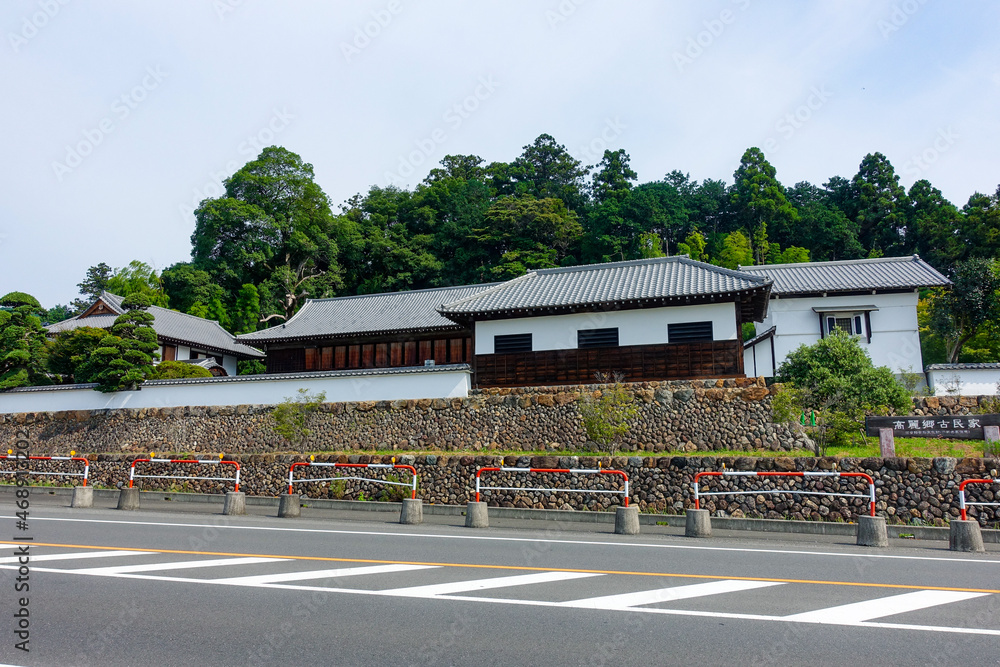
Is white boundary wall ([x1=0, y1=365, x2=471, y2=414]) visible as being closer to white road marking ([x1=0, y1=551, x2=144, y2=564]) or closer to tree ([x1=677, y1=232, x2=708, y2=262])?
white road marking ([x1=0, y1=551, x2=144, y2=564])

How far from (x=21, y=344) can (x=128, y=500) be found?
1478 centimetres

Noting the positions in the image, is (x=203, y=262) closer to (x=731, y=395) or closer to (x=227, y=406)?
(x=227, y=406)

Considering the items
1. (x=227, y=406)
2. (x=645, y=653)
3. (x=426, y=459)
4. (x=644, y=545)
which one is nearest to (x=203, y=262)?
(x=227, y=406)

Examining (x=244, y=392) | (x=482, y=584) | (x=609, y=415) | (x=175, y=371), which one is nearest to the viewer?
Result: (x=482, y=584)

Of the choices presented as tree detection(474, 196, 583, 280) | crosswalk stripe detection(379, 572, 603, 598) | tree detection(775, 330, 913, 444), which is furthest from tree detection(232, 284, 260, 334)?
crosswalk stripe detection(379, 572, 603, 598)

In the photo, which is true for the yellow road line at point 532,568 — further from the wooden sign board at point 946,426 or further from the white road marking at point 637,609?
the wooden sign board at point 946,426

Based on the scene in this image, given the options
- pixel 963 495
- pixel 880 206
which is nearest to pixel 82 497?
pixel 963 495

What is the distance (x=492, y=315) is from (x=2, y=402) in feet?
65.6

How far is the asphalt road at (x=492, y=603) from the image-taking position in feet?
17.1

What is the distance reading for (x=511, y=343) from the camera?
22.7 metres

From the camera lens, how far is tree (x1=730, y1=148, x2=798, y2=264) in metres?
53.7

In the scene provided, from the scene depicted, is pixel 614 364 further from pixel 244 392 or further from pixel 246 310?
pixel 246 310

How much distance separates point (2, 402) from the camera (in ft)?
83.7

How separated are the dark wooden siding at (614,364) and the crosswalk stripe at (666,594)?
13404 millimetres
